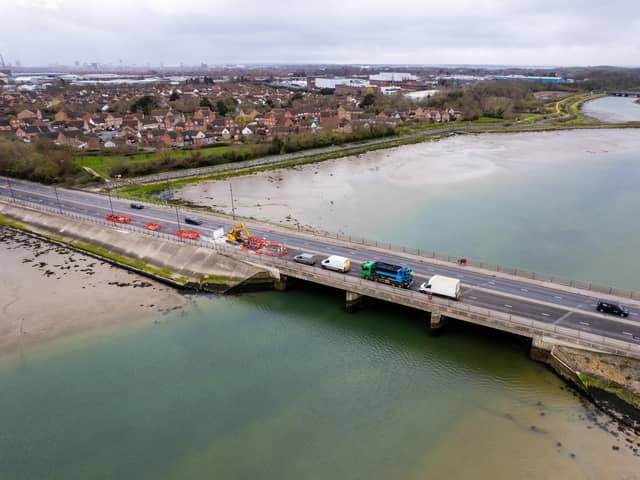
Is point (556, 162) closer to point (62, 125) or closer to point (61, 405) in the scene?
point (61, 405)

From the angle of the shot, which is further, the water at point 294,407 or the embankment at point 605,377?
the embankment at point 605,377

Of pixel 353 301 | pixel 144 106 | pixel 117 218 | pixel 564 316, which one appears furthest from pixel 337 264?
pixel 144 106

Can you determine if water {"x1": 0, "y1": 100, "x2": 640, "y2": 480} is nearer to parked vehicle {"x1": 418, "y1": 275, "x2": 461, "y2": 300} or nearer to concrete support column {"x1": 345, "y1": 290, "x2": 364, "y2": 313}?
concrete support column {"x1": 345, "y1": 290, "x2": 364, "y2": 313}

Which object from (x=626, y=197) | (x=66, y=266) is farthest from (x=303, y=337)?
(x=626, y=197)

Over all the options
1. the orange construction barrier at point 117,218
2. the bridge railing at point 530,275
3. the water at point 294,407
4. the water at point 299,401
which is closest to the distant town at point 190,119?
the orange construction barrier at point 117,218

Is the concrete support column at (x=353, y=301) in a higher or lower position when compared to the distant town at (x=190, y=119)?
lower

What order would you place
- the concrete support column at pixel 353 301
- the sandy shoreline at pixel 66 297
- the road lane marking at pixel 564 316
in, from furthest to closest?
1. the concrete support column at pixel 353 301
2. the sandy shoreline at pixel 66 297
3. the road lane marking at pixel 564 316

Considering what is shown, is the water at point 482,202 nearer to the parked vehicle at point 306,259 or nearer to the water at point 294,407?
the parked vehicle at point 306,259
